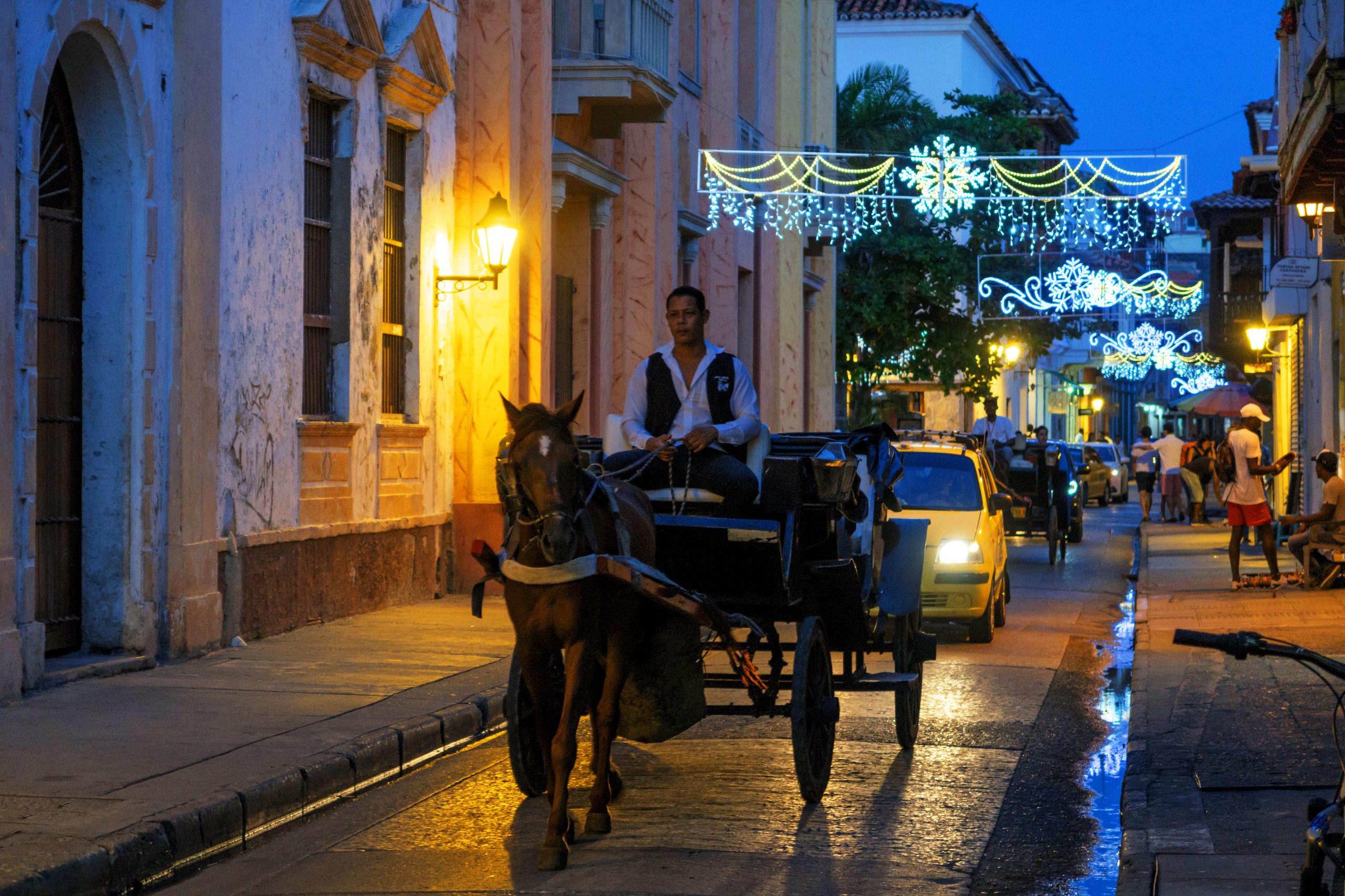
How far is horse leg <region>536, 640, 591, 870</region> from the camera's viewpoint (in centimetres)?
644

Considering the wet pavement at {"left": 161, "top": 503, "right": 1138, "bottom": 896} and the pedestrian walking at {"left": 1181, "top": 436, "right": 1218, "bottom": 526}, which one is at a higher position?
the pedestrian walking at {"left": 1181, "top": 436, "right": 1218, "bottom": 526}

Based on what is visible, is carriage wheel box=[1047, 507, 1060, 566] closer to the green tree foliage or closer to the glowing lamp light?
the glowing lamp light

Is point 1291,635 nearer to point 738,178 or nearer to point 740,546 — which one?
point 740,546

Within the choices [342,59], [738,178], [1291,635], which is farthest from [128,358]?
[738,178]

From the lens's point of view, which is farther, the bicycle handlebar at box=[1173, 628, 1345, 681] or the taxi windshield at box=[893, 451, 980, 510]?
the taxi windshield at box=[893, 451, 980, 510]

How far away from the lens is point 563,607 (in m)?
6.50

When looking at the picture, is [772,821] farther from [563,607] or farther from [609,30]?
[609,30]

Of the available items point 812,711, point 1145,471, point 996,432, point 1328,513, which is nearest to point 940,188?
point 996,432

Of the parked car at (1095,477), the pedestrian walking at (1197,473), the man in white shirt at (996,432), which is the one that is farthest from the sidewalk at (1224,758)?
the parked car at (1095,477)

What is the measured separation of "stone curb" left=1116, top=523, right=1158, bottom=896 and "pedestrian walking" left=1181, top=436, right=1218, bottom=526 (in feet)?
66.6

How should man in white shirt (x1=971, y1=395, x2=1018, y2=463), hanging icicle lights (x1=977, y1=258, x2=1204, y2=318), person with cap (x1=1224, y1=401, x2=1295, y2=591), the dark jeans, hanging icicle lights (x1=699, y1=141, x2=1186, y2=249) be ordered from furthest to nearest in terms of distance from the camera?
hanging icicle lights (x1=977, y1=258, x2=1204, y2=318), man in white shirt (x1=971, y1=395, x2=1018, y2=463), hanging icicle lights (x1=699, y1=141, x2=1186, y2=249), person with cap (x1=1224, y1=401, x2=1295, y2=591), the dark jeans

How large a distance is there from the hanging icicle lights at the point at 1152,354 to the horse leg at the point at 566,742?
40112mm

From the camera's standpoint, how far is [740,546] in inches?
307

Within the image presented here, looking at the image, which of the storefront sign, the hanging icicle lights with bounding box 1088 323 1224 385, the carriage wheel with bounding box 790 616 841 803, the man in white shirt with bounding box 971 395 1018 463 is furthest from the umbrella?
the carriage wheel with bounding box 790 616 841 803
